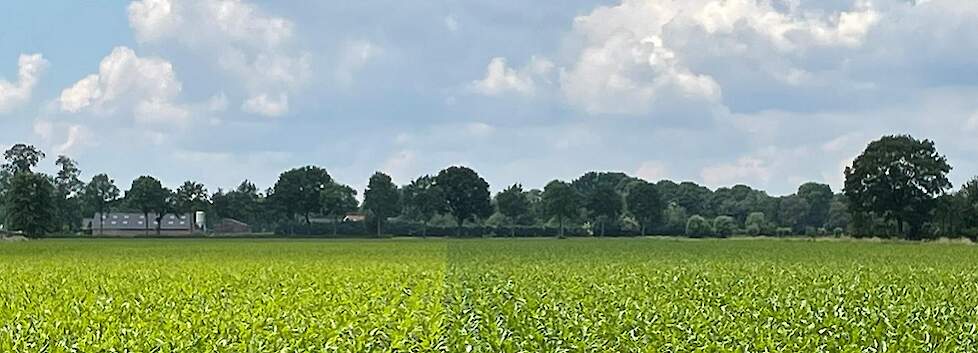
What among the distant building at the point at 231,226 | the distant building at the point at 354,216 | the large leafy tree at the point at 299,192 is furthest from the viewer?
the distant building at the point at 354,216

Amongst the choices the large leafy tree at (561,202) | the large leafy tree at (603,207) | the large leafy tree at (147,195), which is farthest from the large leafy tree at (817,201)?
the large leafy tree at (147,195)

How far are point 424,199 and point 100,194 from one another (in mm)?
46740

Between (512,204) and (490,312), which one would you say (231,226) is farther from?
(490,312)

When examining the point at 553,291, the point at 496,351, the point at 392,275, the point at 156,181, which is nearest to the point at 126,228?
the point at 156,181

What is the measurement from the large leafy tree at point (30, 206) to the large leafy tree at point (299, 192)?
3963 cm

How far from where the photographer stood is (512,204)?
6471 inches

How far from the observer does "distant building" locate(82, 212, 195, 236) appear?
158500 millimetres

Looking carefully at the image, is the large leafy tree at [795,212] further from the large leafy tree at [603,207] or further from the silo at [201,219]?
the silo at [201,219]

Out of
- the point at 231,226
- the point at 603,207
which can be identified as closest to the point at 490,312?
the point at 603,207

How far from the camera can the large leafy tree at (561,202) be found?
15812cm

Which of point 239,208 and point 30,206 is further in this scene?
point 239,208

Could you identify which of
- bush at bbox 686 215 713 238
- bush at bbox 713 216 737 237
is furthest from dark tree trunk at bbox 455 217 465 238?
bush at bbox 713 216 737 237

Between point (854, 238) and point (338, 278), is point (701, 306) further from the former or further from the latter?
point (854, 238)

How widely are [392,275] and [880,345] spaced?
21.3 meters
